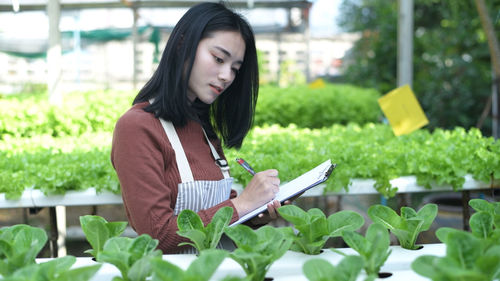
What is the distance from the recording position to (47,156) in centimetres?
245

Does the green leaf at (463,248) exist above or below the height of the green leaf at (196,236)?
above

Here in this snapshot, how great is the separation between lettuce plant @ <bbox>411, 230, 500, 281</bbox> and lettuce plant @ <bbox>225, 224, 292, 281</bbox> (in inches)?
9.4

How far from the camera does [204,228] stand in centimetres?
104

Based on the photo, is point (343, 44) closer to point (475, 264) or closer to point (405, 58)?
point (405, 58)

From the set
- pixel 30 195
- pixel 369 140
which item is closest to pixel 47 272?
pixel 30 195

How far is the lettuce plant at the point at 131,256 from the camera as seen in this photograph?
83 cm

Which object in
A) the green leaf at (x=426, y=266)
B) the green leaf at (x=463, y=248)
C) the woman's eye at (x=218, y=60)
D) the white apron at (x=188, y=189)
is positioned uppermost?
the woman's eye at (x=218, y=60)

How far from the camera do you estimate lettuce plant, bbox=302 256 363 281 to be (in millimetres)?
782

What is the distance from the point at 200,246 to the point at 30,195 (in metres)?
1.32

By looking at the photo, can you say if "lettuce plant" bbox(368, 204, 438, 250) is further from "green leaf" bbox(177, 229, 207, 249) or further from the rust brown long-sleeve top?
the rust brown long-sleeve top

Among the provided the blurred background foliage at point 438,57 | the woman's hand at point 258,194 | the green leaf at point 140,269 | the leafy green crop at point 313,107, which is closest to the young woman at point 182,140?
the woman's hand at point 258,194

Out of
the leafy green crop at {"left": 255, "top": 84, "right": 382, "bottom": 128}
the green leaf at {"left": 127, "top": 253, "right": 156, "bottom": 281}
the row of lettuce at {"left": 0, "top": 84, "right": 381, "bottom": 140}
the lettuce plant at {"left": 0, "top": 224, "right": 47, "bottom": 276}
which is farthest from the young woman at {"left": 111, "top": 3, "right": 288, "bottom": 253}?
the leafy green crop at {"left": 255, "top": 84, "right": 382, "bottom": 128}

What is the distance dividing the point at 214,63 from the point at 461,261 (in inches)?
38.7

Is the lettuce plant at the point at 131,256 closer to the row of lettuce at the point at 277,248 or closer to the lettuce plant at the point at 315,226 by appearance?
the row of lettuce at the point at 277,248
